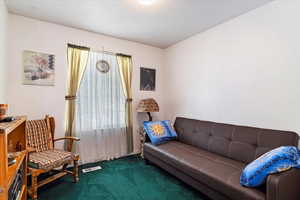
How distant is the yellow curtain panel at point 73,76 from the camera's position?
2654 mm

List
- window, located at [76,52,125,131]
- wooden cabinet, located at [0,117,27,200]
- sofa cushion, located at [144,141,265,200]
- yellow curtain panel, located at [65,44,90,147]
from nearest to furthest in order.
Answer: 1. wooden cabinet, located at [0,117,27,200]
2. sofa cushion, located at [144,141,265,200]
3. yellow curtain panel, located at [65,44,90,147]
4. window, located at [76,52,125,131]

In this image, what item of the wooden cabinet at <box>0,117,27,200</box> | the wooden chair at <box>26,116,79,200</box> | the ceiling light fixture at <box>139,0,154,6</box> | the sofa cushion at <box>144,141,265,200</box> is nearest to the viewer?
the wooden cabinet at <box>0,117,27,200</box>

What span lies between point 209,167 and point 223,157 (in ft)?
1.55

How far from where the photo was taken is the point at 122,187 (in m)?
2.12

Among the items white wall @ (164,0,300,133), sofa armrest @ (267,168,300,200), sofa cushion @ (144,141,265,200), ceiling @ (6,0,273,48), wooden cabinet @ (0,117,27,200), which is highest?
ceiling @ (6,0,273,48)

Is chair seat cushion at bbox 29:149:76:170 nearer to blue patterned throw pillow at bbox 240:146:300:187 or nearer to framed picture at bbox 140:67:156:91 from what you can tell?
framed picture at bbox 140:67:156:91

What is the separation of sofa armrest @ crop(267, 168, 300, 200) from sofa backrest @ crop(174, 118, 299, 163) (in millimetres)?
536

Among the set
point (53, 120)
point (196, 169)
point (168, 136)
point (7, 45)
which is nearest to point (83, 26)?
point (7, 45)

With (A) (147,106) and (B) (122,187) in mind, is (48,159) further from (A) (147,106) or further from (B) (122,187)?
(A) (147,106)

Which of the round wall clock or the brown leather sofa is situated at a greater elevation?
the round wall clock

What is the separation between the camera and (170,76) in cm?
368

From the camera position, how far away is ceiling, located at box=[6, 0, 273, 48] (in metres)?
2.05

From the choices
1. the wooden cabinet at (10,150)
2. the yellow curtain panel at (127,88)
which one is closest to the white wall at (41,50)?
the yellow curtain panel at (127,88)

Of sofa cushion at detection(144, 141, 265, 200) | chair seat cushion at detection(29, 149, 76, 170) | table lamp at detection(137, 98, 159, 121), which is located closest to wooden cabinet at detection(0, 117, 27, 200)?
chair seat cushion at detection(29, 149, 76, 170)
